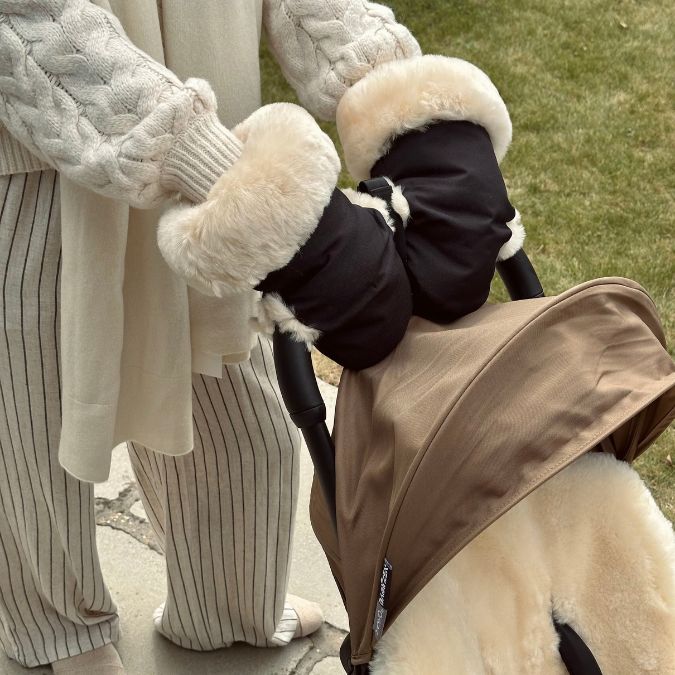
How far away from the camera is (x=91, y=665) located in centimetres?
198

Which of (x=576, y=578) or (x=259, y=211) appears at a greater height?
(x=259, y=211)

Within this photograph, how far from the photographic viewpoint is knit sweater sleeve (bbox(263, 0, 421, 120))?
4.48 ft

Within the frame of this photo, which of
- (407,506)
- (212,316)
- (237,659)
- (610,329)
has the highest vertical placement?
(610,329)

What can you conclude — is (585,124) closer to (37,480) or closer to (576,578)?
(37,480)

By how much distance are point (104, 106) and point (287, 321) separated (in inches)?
12.3

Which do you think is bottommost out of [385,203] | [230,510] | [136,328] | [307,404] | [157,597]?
[157,597]

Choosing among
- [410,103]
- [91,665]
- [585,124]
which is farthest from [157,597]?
[585,124]

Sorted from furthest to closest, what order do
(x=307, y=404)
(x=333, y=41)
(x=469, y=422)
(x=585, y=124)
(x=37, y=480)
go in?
(x=585, y=124) < (x=37, y=480) < (x=333, y=41) < (x=307, y=404) < (x=469, y=422)

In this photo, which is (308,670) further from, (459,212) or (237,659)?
(459,212)

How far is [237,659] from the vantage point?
2043mm

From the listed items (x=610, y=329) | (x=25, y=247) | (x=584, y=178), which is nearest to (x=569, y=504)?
(x=610, y=329)

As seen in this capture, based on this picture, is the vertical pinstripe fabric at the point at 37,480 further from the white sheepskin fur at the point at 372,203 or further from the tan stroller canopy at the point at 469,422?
the tan stroller canopy at the point at 469,422

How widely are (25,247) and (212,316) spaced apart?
27 centimetres

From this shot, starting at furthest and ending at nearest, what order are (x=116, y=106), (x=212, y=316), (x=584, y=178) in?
(x=584, y=178), (x=212, y=316), (x=116, y=106)
